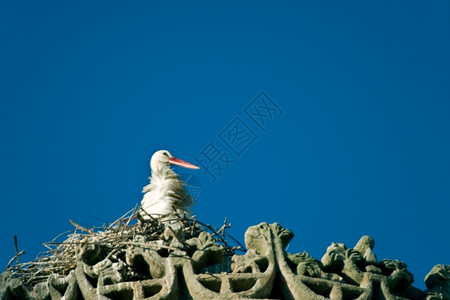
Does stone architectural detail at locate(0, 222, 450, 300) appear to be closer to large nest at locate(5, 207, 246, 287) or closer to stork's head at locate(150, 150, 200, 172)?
large nest at locate(5, 207, 246, 287)

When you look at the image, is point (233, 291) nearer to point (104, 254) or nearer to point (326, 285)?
point (326, 285)

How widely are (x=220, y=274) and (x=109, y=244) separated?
3.98ft

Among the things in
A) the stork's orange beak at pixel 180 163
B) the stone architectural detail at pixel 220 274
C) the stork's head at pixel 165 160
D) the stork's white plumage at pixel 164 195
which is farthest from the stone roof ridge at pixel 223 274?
the stork's orange beak at pixel 180 163

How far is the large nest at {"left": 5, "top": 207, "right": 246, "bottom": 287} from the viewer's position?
6.61m

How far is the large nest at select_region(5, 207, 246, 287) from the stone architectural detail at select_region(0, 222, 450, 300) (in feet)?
0.06

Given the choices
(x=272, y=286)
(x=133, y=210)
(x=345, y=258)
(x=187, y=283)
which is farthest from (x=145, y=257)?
(x=133, y=210)

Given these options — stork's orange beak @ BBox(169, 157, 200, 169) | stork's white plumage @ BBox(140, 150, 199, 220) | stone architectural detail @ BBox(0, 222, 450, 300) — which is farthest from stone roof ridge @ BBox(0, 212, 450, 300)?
stork's orange beak @ BBox(169, 157, 200, 169)

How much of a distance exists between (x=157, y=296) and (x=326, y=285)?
1.17 metres

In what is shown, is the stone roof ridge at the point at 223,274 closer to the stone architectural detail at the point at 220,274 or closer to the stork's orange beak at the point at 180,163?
the stone architectural detail at the point at 220,274

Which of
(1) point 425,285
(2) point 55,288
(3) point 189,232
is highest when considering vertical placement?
(3) point 189,232

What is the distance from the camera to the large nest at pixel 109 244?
6.61 metres

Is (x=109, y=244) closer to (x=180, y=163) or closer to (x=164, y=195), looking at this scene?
(x=164, y=195)

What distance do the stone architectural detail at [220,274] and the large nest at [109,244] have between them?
20 mm

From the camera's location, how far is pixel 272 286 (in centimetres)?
636
